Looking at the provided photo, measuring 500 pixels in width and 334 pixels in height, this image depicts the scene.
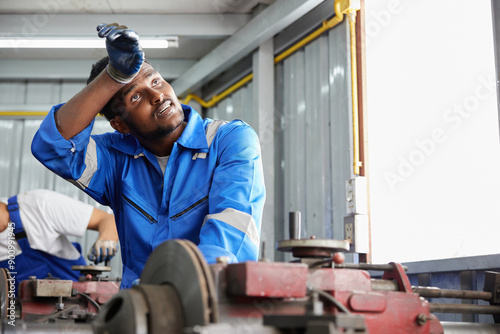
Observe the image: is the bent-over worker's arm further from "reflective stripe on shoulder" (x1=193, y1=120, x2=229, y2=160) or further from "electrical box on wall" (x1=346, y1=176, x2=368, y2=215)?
"reflective stripe on shoulder" (x1=193, y1=120, x2=229, y2=160)

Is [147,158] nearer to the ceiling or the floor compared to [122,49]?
nearer to the floor

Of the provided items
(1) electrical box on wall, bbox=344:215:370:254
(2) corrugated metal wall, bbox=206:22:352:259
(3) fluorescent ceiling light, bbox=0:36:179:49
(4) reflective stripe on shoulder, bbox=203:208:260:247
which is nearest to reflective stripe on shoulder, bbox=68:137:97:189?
(4) reflective stripe on shoulder, bbox=203:208:260:247

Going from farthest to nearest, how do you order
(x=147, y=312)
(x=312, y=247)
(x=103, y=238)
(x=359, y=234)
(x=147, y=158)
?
(x=103, y=238), (x=359, y=234), (x=147, y=158), (x=312, y=247), (x=147, y=312)

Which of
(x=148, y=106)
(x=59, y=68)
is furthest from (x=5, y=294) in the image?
(x=59, y=68)

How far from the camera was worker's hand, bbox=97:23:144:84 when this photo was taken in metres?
1.57

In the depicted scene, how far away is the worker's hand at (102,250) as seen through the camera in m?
3.15

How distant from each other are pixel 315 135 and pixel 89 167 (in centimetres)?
208

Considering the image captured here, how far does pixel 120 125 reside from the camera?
2.11m

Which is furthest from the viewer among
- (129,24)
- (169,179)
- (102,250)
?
(129,24)

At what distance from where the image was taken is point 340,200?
341 cm

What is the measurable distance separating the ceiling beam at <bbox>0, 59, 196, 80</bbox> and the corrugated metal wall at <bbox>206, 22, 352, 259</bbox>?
133 cm

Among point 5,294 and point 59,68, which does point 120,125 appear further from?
point 59,68

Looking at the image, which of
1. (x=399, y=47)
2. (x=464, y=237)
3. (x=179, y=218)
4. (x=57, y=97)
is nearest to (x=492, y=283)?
(x=464, y=237)

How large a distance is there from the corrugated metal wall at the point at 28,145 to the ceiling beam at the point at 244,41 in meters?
1.01
